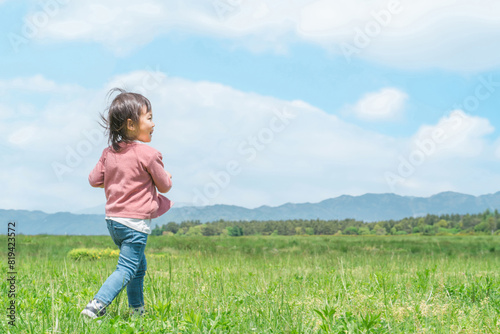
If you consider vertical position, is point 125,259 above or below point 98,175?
below

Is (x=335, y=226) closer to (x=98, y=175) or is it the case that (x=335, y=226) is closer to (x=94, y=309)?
(x=98, y=175)

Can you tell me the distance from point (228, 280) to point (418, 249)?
1713 centimetres

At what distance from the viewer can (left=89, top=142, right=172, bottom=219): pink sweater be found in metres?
3.60

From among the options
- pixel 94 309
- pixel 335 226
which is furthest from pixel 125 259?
pixel 335 226

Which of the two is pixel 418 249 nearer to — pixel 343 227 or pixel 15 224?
pixel 15 224

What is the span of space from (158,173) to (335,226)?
49.8m

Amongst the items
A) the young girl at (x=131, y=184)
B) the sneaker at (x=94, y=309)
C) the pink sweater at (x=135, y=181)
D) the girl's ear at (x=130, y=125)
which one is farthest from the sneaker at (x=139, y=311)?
the girl's ear at (x=130, y=125)

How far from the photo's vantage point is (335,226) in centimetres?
5147

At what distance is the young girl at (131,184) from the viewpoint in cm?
356

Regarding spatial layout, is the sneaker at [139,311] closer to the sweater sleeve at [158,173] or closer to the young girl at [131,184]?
the young girl at [131,184]

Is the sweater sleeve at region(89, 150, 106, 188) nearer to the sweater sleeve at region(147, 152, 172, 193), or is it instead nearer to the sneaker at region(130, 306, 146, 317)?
the sweater sleeve at region(147, 152, 172, 193)

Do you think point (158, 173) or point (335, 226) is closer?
point (158, 173)

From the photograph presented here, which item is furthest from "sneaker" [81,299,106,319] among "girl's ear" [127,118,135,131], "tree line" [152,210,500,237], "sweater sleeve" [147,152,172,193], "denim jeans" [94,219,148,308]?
"tree line" [152,210,500,237]

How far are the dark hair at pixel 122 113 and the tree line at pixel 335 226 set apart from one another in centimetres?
3458
